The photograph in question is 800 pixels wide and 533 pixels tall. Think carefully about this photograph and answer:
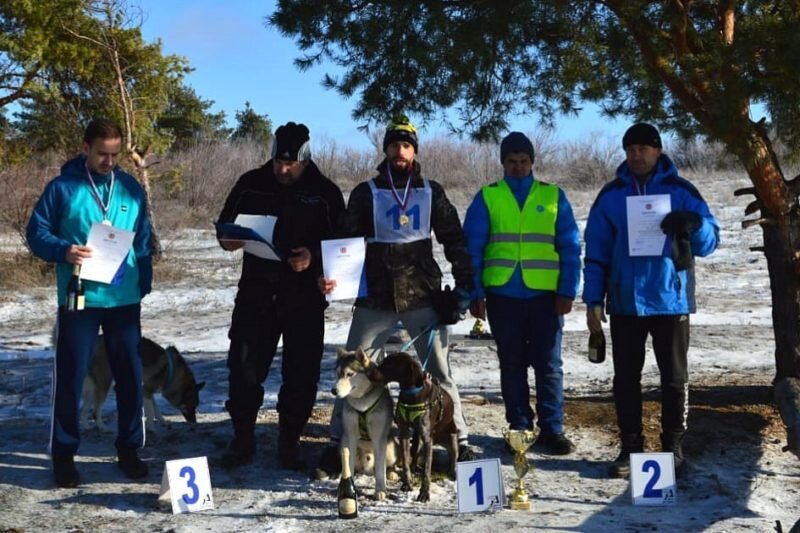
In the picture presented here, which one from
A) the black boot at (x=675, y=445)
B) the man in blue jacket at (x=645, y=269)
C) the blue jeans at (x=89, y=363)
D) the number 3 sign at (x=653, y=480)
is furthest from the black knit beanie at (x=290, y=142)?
the black boot at (x=675, y=445)

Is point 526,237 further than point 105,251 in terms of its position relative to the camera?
Yes

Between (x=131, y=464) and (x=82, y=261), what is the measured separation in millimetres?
1294

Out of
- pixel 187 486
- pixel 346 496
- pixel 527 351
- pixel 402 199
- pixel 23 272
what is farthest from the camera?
pixel 23 272

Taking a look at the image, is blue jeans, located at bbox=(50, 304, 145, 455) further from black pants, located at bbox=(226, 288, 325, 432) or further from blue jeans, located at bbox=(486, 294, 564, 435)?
blue jeans, located at bbox=(486, 294, 564, 435)

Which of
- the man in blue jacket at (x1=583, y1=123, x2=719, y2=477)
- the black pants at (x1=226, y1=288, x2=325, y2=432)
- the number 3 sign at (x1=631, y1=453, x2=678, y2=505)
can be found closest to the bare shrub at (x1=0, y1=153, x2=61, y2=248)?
the black pants at (x1=226, y1=288, x2=325, y2=432)

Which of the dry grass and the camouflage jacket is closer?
the camouflage jacket

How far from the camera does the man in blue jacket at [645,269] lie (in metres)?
5.09

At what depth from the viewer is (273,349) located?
5.55m

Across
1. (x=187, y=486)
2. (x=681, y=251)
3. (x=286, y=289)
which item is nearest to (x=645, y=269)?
(x=681, y=251)

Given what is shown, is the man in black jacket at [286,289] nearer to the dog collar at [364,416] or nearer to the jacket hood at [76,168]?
the dog collar at [364,416]

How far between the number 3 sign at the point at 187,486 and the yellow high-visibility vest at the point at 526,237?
2026 millimetres

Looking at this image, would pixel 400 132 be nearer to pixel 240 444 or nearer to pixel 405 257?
pixel 405 257

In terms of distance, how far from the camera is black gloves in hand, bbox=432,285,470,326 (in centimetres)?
521

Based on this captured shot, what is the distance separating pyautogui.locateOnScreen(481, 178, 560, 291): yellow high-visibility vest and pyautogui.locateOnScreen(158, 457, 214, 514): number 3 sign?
2.03 metres
